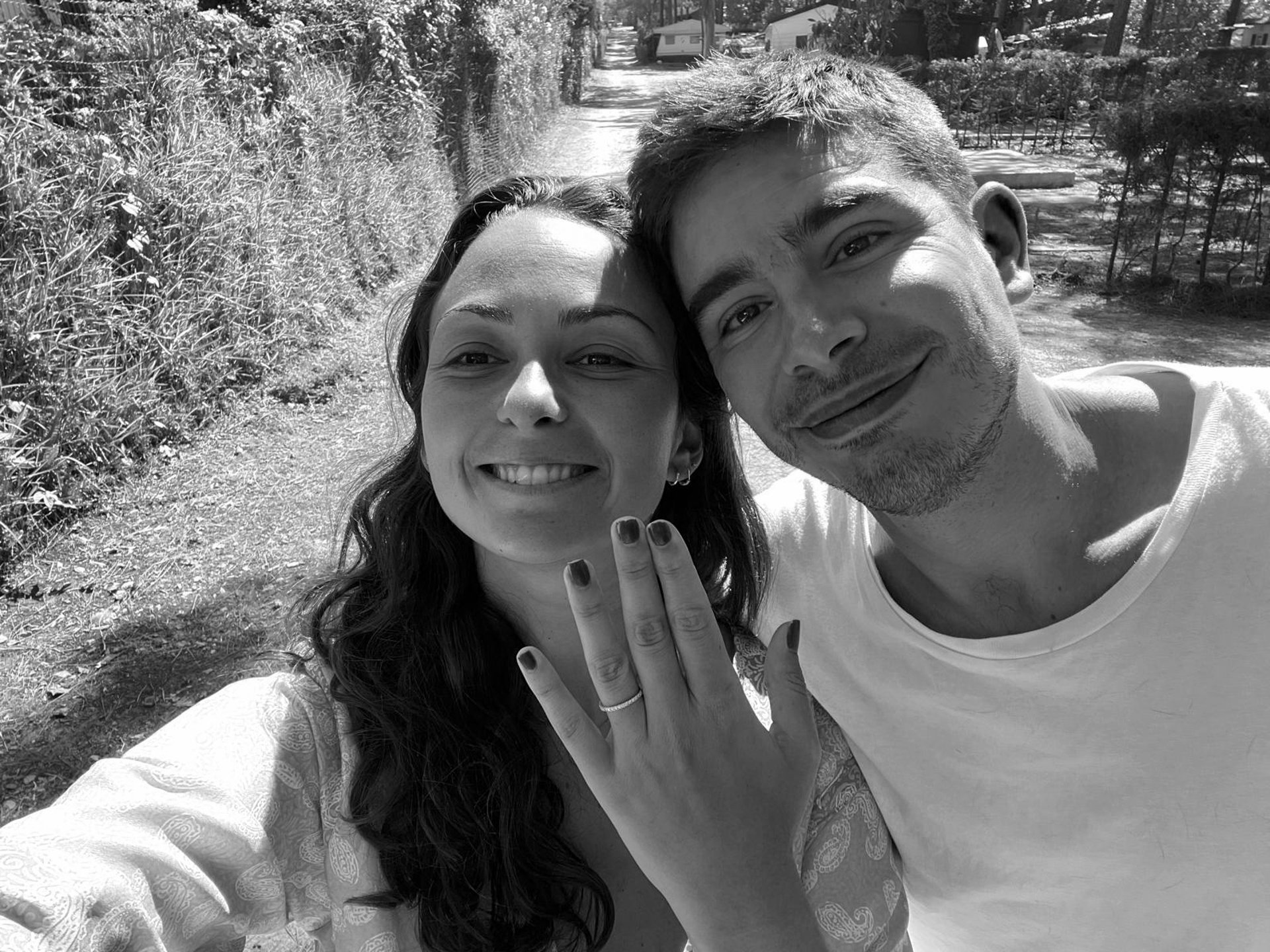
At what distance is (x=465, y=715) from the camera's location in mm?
1838

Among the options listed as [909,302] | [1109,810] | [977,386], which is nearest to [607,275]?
[909,302]

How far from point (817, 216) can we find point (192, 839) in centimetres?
152

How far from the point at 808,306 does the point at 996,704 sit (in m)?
0.87

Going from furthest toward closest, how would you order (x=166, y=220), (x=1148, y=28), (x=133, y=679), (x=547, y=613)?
1. (x=1148, y=28)
2. (x=166, y=220)
3. (x=133, y=679)
4. (x=547, y=613)

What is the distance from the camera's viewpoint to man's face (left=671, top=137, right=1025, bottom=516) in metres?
1.80

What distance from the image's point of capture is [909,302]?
181 cm

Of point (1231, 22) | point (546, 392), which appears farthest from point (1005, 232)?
point (1231, 22)

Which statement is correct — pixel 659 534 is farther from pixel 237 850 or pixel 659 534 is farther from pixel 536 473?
pixel 237 850

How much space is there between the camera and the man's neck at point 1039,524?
194 centimetres

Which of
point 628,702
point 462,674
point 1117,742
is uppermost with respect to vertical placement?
point 628,702

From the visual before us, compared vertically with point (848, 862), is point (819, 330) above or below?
above

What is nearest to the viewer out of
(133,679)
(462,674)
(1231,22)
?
(462,674)

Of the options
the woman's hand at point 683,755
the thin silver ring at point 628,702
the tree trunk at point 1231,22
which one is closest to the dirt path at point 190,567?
the woman's hand at point 683,755

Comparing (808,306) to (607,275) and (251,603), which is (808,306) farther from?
(251,603)
